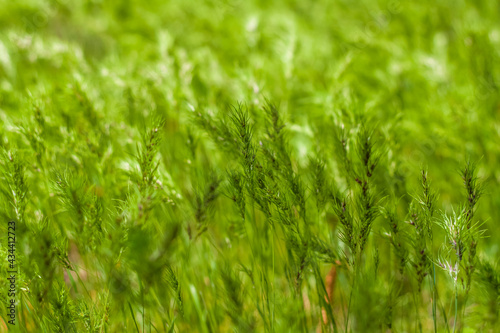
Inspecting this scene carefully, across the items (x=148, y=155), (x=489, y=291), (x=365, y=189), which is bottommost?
(x=489, y=291)

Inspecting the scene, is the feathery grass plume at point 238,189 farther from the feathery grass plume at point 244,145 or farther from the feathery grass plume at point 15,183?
the feathery grass plume at point 15,183

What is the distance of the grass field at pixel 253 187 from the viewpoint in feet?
2.18

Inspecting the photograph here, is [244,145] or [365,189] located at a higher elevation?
[244,145]

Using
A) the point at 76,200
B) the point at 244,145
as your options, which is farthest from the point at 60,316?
the point at 244,145

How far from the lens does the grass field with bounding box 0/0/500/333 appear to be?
665mm

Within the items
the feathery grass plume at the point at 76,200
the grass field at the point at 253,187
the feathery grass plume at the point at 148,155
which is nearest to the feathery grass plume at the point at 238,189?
the grass field at the point at 253,187

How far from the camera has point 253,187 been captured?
2.25 feet

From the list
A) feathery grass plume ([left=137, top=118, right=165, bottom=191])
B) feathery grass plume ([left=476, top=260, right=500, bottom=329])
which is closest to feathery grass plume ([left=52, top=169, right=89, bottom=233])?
feathery grass plume ([left=137, top=118, right=165, bottom=191])

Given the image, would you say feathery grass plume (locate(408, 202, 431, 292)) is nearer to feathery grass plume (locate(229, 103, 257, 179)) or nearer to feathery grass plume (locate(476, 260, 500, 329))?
feathery grass plume (locate(476, 260, 500, 329))

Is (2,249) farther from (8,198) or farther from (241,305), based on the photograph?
(241,305)

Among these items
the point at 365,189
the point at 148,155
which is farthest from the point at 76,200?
the point at 365,189

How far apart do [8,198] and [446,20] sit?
2934 millimetres

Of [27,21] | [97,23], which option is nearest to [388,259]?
[27,21]

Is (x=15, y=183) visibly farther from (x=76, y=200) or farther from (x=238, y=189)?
(x=238, y=189)
